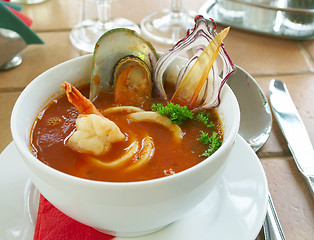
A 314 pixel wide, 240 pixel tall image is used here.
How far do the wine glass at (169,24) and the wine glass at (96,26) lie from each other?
0.07m

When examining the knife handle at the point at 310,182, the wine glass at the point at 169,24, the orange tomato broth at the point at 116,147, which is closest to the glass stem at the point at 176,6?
the wine glass at the point at 169,24

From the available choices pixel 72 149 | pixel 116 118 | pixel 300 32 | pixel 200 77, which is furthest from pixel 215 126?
pixel 300 32

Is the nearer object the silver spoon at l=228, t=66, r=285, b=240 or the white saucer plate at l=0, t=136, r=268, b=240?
the white saucer plate at l=0, t=136, r=268, b=240

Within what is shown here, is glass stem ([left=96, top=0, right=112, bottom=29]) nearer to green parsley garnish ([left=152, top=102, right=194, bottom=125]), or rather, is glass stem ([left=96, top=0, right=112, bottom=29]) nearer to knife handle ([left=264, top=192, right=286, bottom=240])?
green parsley garnish ([left=152, top=102, right=194, bottom=125])

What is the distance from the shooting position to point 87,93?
129 cm

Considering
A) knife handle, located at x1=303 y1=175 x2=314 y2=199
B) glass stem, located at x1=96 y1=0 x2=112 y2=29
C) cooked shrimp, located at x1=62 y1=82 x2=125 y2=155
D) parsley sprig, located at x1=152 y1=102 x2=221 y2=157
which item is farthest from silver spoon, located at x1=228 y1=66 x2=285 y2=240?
glass stem, located at x1=96 y1=0 x2=112 y2=29

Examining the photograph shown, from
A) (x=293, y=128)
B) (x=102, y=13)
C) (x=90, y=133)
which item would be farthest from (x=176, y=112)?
(x=102, y=13)

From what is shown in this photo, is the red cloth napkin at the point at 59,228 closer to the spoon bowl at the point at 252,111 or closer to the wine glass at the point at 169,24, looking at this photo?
the spoon bowl at the point at 252,111

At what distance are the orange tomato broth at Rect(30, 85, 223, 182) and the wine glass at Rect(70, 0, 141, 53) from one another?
2.94 feet

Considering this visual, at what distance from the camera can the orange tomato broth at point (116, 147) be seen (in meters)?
0.98

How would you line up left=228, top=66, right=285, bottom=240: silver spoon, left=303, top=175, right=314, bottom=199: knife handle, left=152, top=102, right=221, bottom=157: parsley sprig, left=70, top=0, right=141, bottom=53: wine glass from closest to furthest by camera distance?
left=152, top=102, right=221, bottom=157: parsley sprig
left=303, top=175, right=314, bottom=199: knife handle
left=228, top=66, right=285, bottom=240: silver spoon
left=70, top=0, right=141, bottom=53: wine glass

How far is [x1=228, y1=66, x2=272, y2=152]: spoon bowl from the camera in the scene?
1.45 metres

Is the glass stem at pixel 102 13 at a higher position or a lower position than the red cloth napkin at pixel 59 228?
lower

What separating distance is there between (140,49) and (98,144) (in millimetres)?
371
